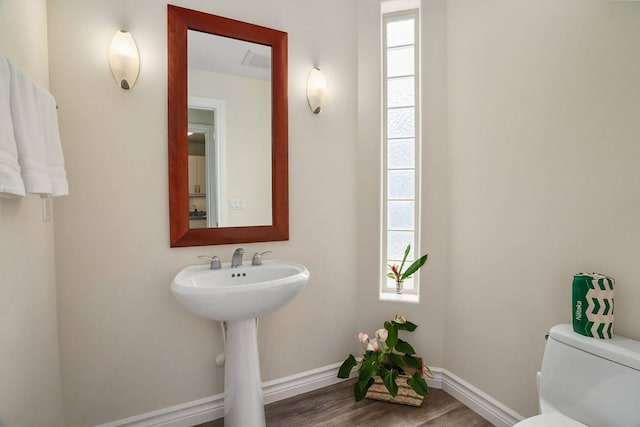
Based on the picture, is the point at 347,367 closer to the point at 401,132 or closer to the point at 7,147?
the point at 401,132

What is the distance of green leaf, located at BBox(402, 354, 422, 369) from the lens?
191cm

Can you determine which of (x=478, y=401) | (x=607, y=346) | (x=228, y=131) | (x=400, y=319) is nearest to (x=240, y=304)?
(x=228, y=131)

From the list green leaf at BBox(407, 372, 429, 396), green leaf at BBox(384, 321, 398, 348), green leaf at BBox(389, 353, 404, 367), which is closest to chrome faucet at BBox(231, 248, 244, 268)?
green leaf at BBox(384, 321, 398, 348)

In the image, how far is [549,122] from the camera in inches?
56.5

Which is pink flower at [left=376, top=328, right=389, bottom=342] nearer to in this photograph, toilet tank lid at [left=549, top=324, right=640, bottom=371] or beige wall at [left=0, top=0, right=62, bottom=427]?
toilet tank lid at [left=549, top=324, right=640, bottom=371]

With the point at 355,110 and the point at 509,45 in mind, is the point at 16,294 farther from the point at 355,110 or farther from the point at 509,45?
the point at 509,45

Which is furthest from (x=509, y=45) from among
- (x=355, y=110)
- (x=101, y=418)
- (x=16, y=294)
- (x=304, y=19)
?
(x=101, y=418)

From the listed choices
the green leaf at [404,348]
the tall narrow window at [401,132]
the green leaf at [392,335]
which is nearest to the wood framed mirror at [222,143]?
the tall narrow window at [401,132]

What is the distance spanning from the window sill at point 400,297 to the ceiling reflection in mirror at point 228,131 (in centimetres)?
91

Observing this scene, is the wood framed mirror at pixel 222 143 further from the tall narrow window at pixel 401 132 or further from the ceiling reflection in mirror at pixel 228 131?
the tall narrow window at pixel 401 132

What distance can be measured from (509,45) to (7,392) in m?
2.42

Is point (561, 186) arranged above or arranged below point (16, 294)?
above

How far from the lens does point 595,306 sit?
116 centimetres

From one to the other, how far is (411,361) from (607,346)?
1027 millimetres
